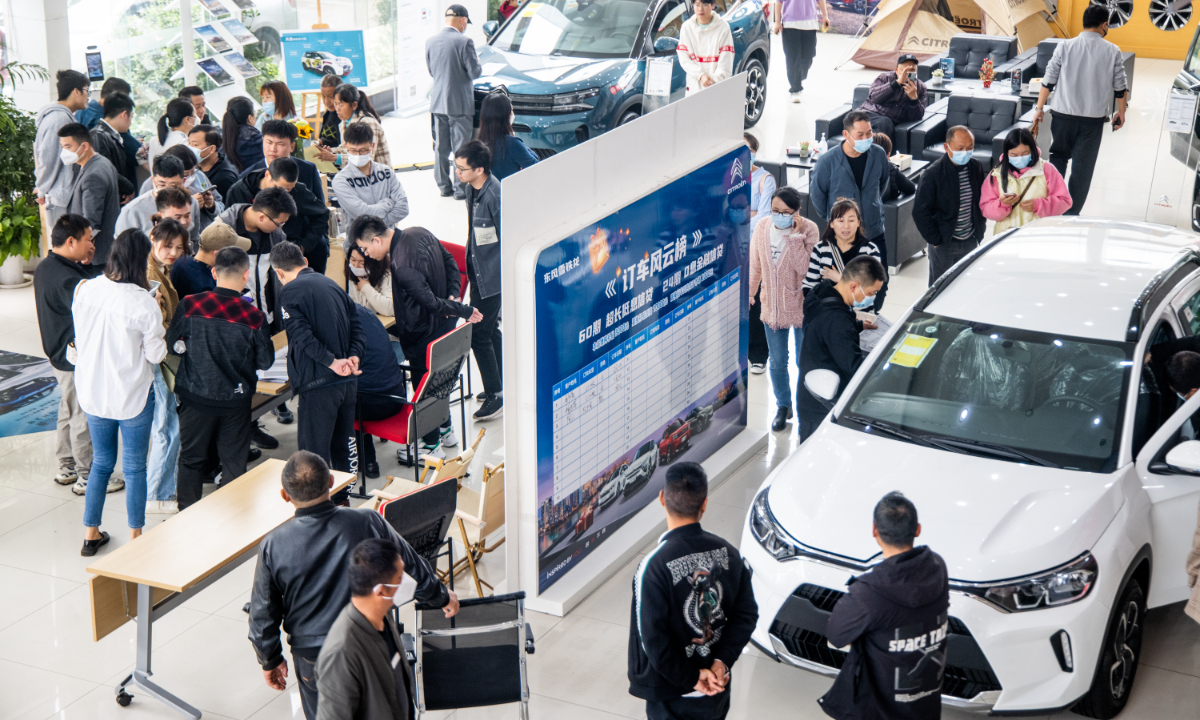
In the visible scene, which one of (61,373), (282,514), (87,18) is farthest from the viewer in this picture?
(87,18)

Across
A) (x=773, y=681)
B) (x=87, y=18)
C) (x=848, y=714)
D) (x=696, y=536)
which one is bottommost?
(x=773, y=681)

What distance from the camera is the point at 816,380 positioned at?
5.50 m

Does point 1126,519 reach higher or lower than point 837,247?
lower

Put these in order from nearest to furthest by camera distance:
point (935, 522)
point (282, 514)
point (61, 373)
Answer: point (935, 522) < point (282, 514) < point (61, 373)

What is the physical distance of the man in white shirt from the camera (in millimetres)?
12039

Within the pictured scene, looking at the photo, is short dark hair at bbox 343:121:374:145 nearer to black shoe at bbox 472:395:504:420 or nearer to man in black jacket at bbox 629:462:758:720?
black shoe at bbox 472:395:504:420

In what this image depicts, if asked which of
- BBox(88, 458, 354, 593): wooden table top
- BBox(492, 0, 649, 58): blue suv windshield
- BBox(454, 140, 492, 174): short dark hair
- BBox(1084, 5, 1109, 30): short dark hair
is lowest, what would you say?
BBox(88, 458, 354, 593): wooden table top

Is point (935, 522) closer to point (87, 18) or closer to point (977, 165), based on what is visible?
point (977, 165)

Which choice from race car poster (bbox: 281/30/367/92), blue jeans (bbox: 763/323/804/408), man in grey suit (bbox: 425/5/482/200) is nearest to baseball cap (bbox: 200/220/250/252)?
blue jeans (bbox: 763/323/804/408)

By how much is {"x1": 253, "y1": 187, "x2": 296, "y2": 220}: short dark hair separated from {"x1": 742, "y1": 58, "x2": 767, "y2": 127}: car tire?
28.3 ft

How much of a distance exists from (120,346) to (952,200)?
5.42m

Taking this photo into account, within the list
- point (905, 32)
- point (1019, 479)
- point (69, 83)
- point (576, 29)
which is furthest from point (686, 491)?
point (905, 32)

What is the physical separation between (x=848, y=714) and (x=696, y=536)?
83cm

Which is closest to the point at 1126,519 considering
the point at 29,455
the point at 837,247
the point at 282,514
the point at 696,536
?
the point at 696,536
